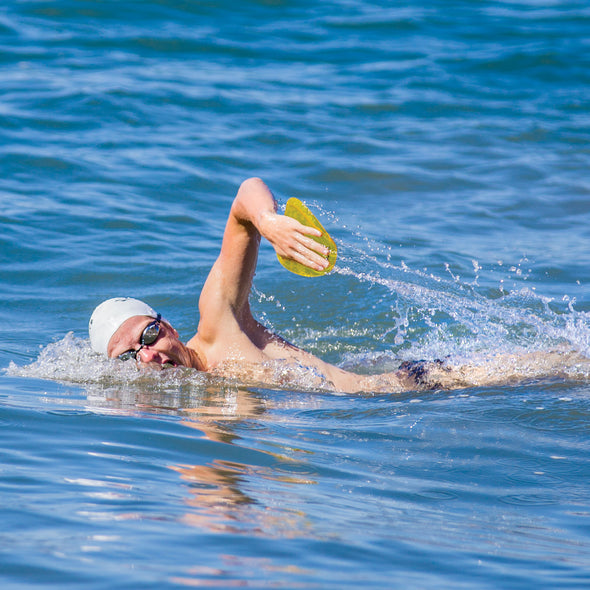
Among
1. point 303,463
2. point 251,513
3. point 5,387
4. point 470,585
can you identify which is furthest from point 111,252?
point 470,585

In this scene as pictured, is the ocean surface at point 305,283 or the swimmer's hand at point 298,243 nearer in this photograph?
the ocean surface at point 305,283

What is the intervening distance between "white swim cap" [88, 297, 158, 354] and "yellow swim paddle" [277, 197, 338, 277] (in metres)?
1.78

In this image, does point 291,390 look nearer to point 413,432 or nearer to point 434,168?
point 413,432

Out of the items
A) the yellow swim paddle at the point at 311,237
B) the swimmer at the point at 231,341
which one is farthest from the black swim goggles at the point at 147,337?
the yellow swim paddle at the point at 311,237

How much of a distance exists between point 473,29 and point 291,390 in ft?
51.4

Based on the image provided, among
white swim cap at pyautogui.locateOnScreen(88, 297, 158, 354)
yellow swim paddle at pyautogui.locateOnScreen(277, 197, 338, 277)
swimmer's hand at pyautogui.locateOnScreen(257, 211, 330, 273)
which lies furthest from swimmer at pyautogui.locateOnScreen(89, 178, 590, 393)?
swimmer's hand at pyautogui.locateOnScreen(257, 211, 330, 273)

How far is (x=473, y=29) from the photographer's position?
19125 millimetres

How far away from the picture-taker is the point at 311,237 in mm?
4039

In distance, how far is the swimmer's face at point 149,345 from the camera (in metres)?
5.43

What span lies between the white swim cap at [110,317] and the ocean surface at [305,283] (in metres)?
0.19

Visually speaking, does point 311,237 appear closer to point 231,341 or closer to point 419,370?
point 231,341

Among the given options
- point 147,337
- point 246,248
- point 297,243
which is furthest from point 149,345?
point 297,243

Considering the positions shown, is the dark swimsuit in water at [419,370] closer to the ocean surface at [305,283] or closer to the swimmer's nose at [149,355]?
the ocean surface at [305,283]

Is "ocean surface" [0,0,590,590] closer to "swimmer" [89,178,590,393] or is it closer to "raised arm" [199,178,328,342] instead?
"swimmer" [89,178,590,393]
